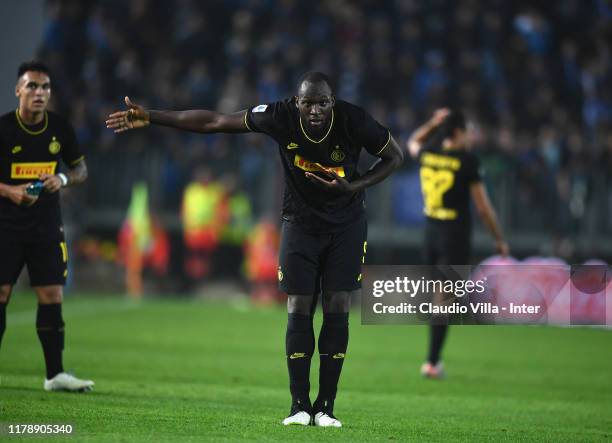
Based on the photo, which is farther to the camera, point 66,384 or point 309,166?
point 66,384

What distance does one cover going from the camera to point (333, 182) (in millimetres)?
7391

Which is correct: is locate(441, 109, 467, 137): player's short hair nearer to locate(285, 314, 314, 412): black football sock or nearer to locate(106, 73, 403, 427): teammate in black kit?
locate(106, 73, 403, 427): teammate in black kit

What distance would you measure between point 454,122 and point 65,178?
14.8ft

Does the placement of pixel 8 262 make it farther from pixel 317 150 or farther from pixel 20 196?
pixel 317 150

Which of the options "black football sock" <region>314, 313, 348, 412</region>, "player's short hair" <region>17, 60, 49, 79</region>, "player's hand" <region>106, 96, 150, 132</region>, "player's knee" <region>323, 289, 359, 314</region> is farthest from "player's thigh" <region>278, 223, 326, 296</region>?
"player's short hair" <region>17, 60, 49, 79</region>

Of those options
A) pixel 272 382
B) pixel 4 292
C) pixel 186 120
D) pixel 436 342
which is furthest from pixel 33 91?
pixel 436 342

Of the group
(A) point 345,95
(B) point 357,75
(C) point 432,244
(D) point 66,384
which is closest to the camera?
(D) point 66,384

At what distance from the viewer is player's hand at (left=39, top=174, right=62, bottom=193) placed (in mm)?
8805

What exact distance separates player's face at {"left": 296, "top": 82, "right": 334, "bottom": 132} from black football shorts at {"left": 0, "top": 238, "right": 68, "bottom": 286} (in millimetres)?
2844

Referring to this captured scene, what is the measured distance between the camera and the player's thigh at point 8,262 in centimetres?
896

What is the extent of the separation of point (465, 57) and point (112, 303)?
29.9 feet

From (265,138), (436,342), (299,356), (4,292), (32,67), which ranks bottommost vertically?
(299,356)

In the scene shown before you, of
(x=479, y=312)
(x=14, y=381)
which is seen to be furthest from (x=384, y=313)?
(x=14, y=381)

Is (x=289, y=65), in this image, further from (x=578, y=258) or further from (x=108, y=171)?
(x=578, y=258)
